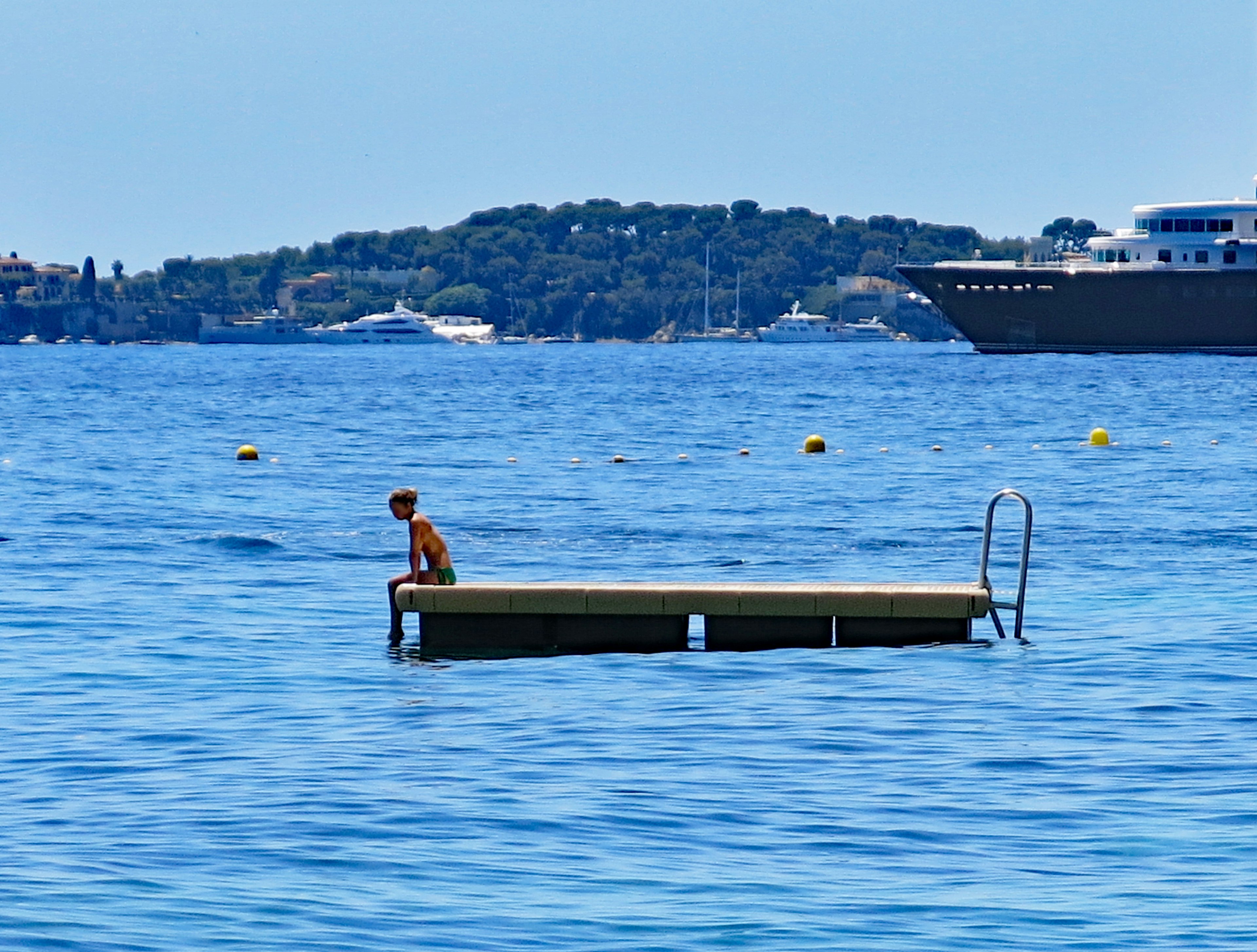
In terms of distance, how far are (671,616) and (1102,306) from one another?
109 m

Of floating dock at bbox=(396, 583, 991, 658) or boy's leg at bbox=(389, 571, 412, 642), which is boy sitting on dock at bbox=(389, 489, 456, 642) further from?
floating dock at bbox=(396, 583, 991, 658)

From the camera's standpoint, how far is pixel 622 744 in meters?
14.5

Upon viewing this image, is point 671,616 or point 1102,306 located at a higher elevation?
point 1102,306

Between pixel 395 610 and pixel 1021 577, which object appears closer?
pixel 395 610

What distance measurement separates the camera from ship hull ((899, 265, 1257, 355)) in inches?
4808

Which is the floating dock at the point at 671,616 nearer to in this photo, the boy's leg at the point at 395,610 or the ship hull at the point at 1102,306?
the boy's leg at the point at 395,610

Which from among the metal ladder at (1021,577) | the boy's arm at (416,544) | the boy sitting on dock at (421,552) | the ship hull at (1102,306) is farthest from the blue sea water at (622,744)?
the ship hull at (1102,306)

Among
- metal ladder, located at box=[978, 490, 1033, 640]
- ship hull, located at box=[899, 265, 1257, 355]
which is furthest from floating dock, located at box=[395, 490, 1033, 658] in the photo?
ship hull, located at box=[899, 265, 1257, 355]

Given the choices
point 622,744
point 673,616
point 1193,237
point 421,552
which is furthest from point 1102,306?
point 622,744

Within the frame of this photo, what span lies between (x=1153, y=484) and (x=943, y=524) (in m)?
8.54

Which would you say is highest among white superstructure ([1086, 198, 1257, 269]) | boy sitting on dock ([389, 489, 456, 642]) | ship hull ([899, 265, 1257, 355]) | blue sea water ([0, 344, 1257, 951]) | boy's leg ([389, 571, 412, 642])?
white superstructure ([1086, 198, 1257, 269])

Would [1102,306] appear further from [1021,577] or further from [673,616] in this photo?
[673,616]

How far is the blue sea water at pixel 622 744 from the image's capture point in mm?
10430

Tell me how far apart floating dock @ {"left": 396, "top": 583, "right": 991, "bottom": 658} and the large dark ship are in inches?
4192
